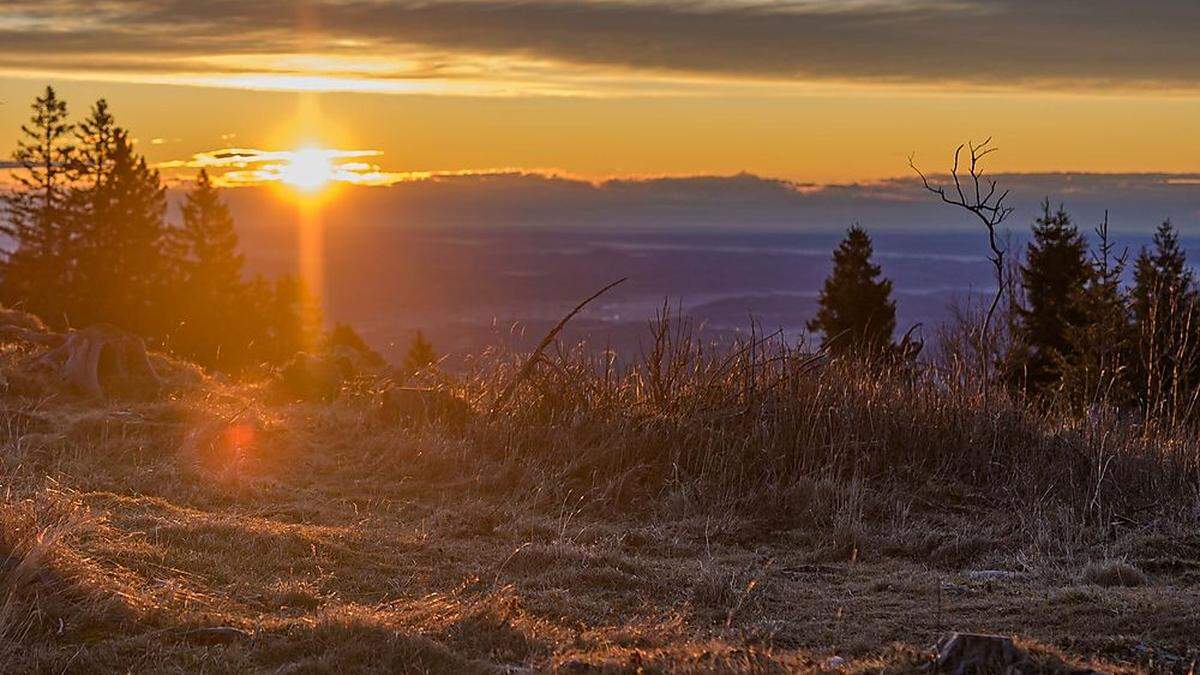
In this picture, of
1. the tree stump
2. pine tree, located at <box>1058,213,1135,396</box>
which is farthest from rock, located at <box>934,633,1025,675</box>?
pine tree, located at <box>1058,213,1135,396</box>

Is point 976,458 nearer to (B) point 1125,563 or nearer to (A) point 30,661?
(B) point 1125,563

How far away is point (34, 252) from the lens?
201 ft

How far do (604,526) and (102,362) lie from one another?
24.1 feet

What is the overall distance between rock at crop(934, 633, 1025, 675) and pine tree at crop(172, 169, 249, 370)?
58.0 metres

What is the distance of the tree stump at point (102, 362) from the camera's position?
40.6 feet

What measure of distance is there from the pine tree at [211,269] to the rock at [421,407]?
5047cm

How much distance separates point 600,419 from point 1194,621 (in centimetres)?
519

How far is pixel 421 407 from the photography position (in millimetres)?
10922

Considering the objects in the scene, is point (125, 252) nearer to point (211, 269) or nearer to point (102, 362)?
point (211, 269)

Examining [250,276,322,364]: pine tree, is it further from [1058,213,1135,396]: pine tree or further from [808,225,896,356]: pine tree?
[1058,213,1135,396]: pine tree

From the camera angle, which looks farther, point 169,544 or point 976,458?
point 976,458

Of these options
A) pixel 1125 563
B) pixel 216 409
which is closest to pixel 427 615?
pixel 1125 563

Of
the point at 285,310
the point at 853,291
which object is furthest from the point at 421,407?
the point at 285,310

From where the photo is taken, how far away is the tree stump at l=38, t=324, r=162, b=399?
40.6 feet
